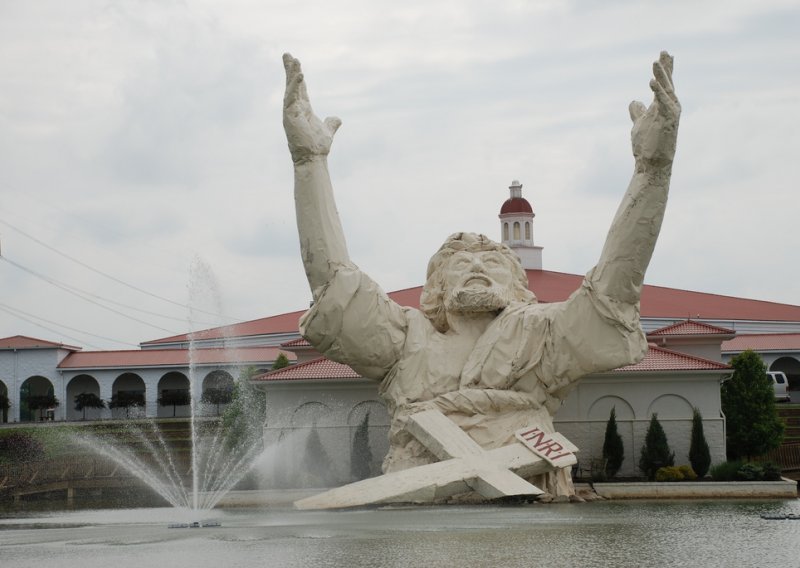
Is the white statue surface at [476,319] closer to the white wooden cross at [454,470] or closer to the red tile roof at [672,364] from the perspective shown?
the white wooden cross at [454,470]

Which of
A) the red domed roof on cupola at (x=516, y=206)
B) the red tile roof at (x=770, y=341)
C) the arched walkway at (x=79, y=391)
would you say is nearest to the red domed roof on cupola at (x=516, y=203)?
the red domed roof on cupola at (x=516, y=206)

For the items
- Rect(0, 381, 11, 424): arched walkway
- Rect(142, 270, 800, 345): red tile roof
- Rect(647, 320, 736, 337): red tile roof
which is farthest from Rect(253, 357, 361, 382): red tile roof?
Rect(0, 381, 11, 424): arched walkway

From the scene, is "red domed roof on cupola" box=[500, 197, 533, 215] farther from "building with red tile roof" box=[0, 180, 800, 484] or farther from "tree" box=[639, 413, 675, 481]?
"tree" box=[639, 413, 675, 481]

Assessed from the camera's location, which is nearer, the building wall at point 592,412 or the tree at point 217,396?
the building wall at point 592,412

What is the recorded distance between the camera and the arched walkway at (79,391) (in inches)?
1698

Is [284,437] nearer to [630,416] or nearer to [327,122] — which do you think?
[630,416]

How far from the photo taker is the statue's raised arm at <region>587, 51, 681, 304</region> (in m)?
14.6

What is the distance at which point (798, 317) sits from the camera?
1812 inches

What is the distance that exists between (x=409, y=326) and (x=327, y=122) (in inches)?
111

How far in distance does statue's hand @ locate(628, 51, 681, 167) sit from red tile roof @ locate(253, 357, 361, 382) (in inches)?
328

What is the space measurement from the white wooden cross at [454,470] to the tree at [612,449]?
572cm

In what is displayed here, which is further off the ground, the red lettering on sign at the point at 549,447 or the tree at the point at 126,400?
the tree at the point at 126,400

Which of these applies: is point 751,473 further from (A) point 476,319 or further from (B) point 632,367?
(A) point 476,319

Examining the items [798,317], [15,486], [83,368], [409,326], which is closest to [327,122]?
[409,326]
